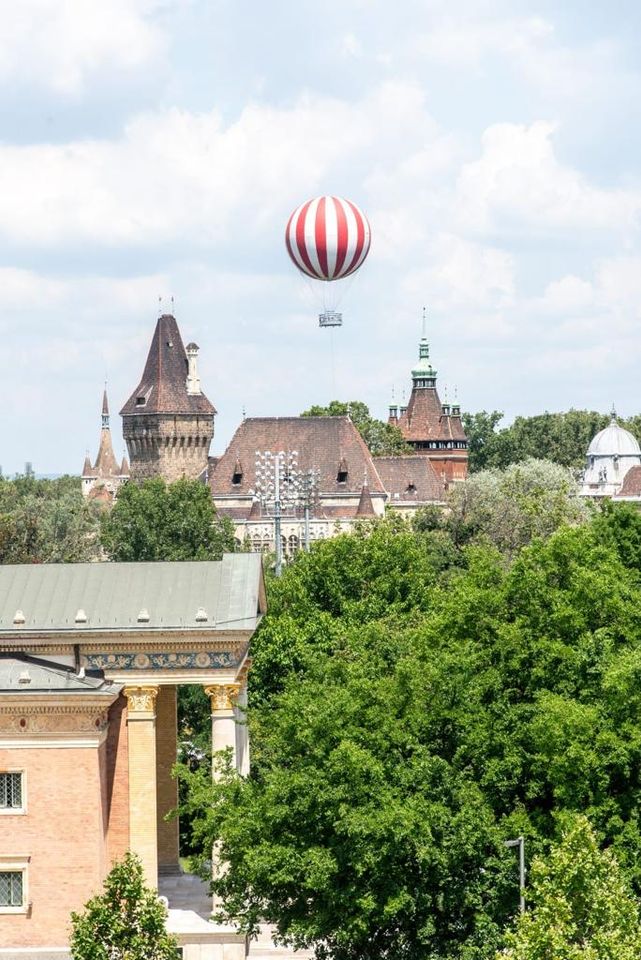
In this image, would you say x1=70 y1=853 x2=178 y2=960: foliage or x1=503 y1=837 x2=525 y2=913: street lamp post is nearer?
x1=70 y1=853 x2=178 y2=960: foliage

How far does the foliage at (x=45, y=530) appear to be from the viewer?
120m

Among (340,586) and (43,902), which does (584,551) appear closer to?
(43,902)

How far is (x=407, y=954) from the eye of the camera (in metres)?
47.6

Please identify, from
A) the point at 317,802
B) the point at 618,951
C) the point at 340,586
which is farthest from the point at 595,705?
the point at 340,586

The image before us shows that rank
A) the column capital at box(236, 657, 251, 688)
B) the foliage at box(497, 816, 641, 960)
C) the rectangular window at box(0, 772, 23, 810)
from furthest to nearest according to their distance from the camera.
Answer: the column capital at box(236, 657, 251, 688), the rectangular window at box(0, 772, 23, 810), the foliage at box(497, 816, 641, 960)

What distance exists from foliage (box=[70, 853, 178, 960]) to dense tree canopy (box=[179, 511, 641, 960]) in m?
2.60

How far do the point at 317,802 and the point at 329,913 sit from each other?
7.16ft

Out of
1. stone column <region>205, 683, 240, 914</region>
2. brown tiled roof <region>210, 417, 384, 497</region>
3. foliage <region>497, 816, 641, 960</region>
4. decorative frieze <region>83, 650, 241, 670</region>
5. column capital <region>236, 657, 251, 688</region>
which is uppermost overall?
brown tiled roof <region>210, 417, 384, 497</region>

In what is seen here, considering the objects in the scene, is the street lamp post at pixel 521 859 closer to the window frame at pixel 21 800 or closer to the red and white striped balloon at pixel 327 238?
the window frame at pixel 21 800

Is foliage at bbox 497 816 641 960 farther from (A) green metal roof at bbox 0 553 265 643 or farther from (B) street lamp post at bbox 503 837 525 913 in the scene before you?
(A) green metal roof at bbox 0 553 265 643

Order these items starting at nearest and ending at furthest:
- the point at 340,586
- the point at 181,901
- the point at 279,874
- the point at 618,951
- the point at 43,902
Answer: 1. the point at 618,951
2. the point at 279,874
3. the point at 43,902
4. the point at 181,901
5. the point at 340,586

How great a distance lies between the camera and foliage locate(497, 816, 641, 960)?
40094mm

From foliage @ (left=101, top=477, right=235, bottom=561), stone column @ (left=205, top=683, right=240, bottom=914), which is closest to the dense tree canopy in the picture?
stone column @ (left=205, top=683, right=240, bottom=914)

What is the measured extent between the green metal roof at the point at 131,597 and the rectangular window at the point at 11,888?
221 inches
